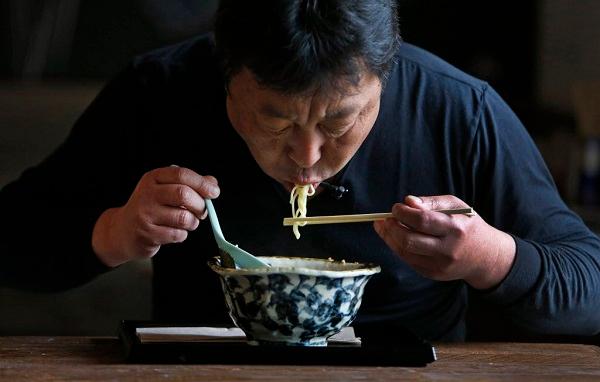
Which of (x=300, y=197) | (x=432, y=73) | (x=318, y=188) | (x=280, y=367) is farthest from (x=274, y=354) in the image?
(x=432, y=73)

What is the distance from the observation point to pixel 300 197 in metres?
1.63

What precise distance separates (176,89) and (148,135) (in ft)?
0.33

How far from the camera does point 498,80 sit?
494 centimetres

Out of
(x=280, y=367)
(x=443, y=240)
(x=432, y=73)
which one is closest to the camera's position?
(x=280, y=367)

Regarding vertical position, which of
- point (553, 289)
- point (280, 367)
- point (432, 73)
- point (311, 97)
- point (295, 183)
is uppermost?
point (432, 73)

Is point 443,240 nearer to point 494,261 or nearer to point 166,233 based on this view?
point 494,261

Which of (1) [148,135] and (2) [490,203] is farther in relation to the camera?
(1) [148,135]

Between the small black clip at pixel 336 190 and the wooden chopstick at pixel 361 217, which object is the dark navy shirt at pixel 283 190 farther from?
the wooden chopstick at pixel 361 217

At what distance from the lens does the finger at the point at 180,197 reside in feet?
4.73

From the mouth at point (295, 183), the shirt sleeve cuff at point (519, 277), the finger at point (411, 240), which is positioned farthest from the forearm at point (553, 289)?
the mouth at point (295, 183)

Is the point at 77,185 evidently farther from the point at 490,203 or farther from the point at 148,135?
the point at 490,203

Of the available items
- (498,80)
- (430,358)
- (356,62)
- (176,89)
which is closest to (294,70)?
(356,62)

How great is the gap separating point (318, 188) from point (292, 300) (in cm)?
41

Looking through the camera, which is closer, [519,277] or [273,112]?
[273,112]
